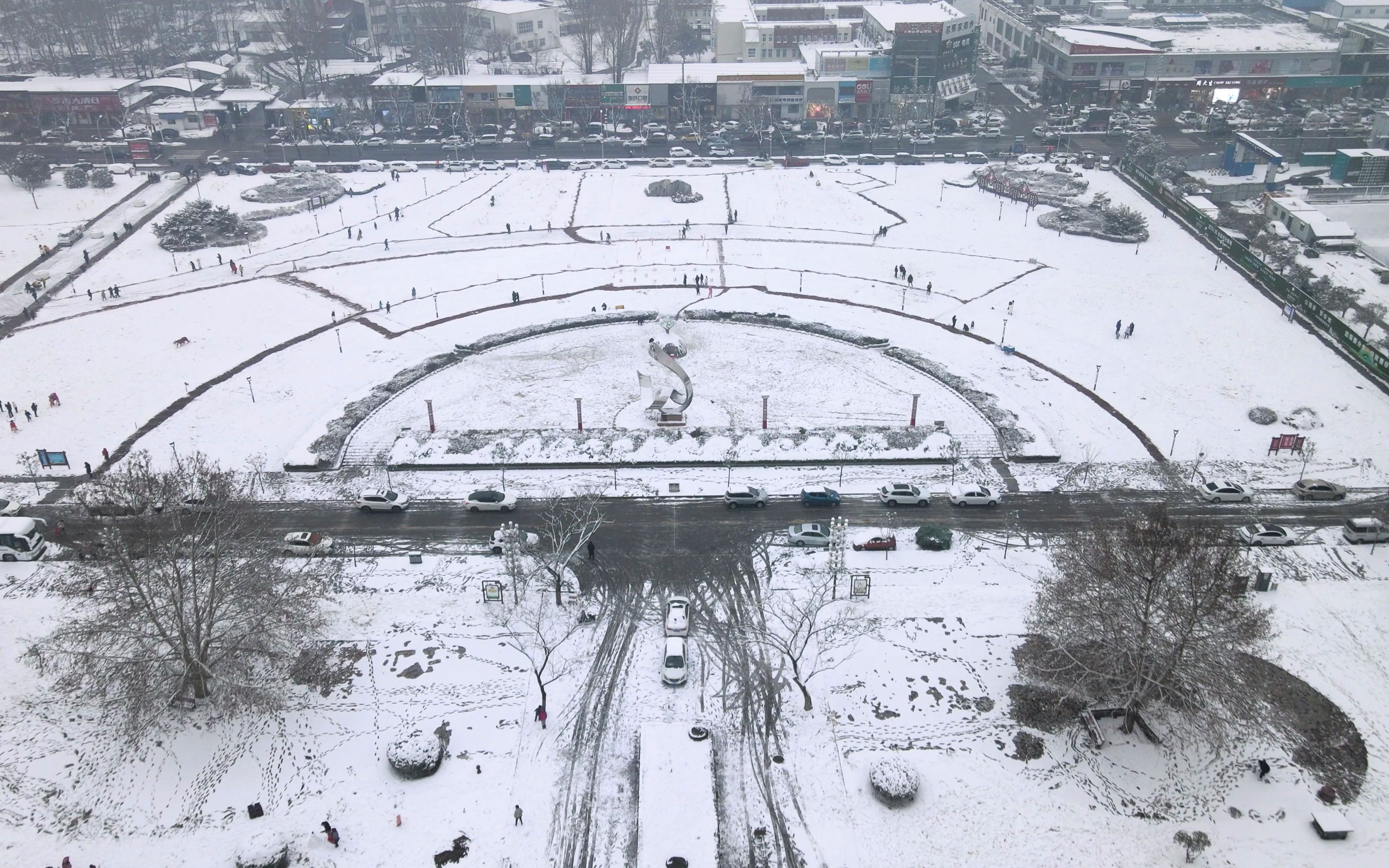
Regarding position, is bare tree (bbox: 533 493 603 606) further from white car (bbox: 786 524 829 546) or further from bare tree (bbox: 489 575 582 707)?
white car (bbox: 786 524 829 546)

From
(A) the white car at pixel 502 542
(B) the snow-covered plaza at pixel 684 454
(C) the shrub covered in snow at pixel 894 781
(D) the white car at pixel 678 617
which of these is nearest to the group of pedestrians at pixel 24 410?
(B) the snow-covered plaza at pixel 684 454

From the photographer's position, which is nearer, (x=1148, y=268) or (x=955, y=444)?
(x=955, y=444)

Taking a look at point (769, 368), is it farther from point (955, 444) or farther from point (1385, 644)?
point (1385, 644)

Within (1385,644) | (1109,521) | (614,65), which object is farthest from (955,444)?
(614,65)

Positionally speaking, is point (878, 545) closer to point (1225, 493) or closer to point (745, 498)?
point (745, 498)

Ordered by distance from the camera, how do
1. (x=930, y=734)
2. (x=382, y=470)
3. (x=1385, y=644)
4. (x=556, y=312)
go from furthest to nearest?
1. (x=556, y=312)
2. (x=382, y=470)
3. (x=1385, y=644)
4. (x=930, y=734)

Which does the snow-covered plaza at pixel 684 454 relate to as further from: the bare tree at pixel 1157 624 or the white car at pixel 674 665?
the bare tree at pixel 1157 624
